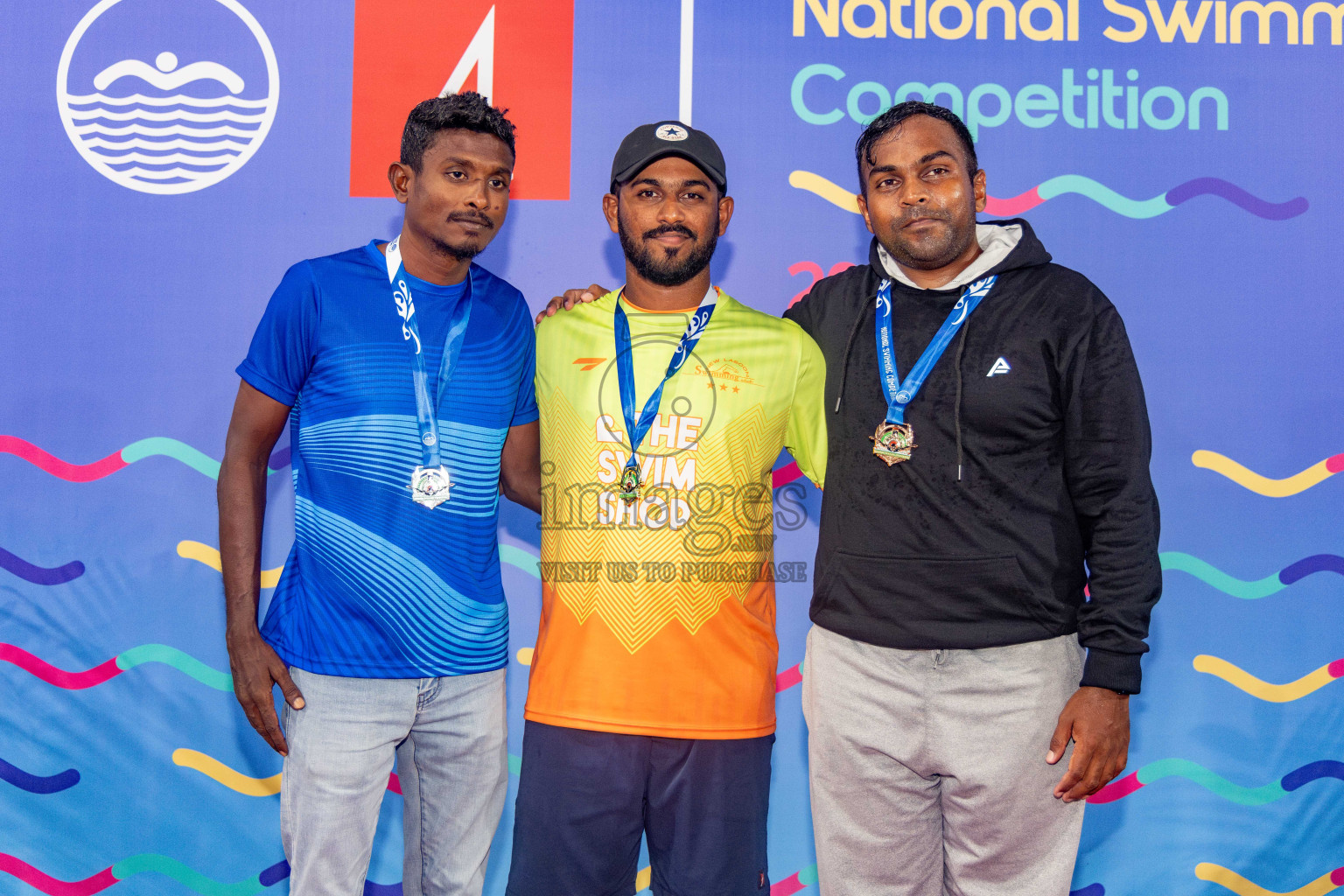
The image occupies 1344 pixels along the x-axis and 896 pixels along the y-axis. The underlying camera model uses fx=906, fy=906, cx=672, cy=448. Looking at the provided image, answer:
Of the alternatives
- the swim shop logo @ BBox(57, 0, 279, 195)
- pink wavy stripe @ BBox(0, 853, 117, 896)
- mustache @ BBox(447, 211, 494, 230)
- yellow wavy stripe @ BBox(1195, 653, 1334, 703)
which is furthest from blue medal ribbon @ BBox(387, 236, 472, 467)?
yellow wavy stripe @ BBox(1195, 653, 1334, 703)

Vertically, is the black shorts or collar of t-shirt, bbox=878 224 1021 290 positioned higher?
collar of t-shirt, bbox=878 224 1021 290

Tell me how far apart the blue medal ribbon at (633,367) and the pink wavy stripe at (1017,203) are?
49.3 inches

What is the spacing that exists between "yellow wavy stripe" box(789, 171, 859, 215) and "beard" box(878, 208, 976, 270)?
2.94 feet

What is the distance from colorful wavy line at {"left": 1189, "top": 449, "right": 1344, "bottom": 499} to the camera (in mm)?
2785

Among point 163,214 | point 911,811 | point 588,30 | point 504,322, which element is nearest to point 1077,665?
point 911,811

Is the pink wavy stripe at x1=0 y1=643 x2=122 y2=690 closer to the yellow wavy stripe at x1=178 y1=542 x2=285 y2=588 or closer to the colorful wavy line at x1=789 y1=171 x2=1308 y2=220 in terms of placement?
the yellow wavy stripe at x1=178 y1=542 x2=285 y2=588

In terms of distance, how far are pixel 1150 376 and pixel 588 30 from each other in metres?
2.03

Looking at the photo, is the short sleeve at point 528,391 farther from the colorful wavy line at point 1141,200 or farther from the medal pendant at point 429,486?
the colorful wavy line at point 1141,200

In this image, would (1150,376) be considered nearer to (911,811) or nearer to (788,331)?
(788,331)

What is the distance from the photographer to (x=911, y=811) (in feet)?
6.09

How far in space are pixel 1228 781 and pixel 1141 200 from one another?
5.89 feet

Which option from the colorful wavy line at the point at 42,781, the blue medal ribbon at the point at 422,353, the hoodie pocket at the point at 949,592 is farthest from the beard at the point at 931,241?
the colorful wavy line at the point at 42,781

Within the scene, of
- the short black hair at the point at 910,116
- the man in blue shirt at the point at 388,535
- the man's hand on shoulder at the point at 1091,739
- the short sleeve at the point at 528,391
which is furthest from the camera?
the short sleeve at the point at 528,391

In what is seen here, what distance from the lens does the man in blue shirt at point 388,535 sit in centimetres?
185
